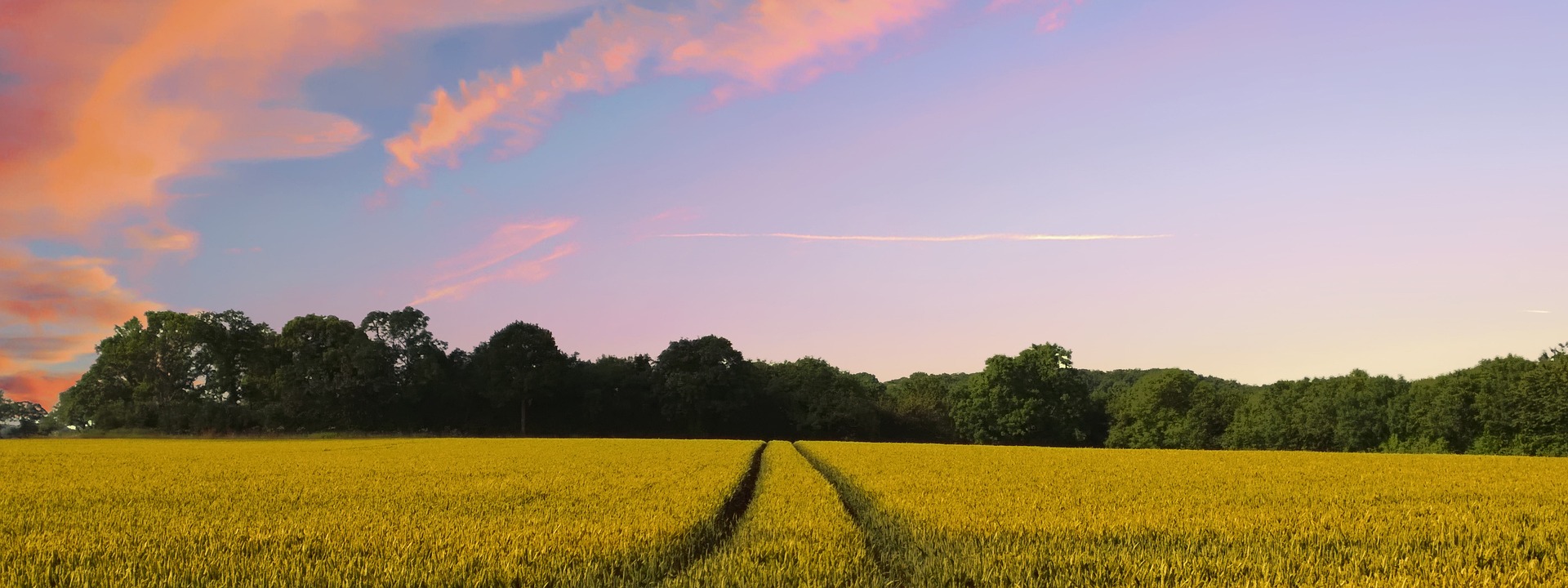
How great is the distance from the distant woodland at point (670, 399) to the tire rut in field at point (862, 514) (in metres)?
60.4

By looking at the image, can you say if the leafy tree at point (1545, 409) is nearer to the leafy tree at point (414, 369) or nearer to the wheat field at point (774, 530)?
the wheat field at point (774, 530)

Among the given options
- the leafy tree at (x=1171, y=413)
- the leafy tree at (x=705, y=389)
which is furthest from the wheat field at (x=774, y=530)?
the leafy tree at (x=1171, y=413)

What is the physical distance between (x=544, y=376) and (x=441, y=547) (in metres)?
75.4

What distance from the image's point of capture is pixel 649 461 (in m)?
27.5

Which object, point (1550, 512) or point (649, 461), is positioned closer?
point (1550, 512)

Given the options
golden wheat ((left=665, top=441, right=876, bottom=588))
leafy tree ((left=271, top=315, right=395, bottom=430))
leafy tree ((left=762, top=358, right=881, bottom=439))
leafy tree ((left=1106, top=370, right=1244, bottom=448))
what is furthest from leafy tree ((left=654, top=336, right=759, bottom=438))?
golden wheat ((left=665, top=441, right=876, bottom=588))

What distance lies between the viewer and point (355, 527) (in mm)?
10766

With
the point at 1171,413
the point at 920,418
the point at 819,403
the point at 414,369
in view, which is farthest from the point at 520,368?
the point at 1171,413

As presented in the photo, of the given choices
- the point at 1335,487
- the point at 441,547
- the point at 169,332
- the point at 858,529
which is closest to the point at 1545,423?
the point at 1335,487

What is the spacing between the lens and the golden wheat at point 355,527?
307 inches

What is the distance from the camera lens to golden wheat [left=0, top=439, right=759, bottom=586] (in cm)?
781

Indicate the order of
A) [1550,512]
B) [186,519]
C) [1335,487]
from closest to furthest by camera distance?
[186,519]
[1550,512]
[1335,487]

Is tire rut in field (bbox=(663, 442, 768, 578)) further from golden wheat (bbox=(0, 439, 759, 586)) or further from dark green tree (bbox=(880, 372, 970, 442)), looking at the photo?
dark green tree (bbox=(880, 372, 970, 442))

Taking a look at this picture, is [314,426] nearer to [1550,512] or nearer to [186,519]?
[186,519]
